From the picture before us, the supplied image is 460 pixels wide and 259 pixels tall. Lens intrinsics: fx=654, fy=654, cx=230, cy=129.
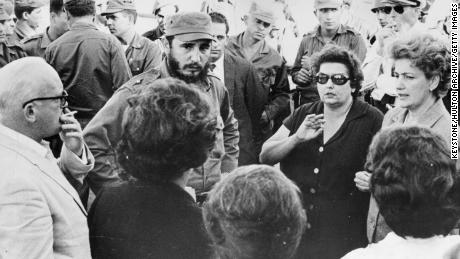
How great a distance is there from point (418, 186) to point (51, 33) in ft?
9.56

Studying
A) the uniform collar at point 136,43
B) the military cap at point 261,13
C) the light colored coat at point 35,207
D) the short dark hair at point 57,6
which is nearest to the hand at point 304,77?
the military cap at point 261,13

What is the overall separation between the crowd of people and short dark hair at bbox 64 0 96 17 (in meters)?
0.01

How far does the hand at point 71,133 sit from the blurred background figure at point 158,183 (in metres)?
0.31

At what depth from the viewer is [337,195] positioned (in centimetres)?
252

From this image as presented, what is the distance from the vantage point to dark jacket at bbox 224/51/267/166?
3969mm

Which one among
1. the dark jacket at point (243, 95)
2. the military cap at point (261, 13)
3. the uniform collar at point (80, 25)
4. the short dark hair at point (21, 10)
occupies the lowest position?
the dark jacket at point (243, 95)

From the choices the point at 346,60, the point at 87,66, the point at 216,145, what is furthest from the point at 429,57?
the point at 87,66

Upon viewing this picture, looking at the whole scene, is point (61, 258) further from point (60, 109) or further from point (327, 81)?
point (327, 81)

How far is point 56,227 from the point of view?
159cm

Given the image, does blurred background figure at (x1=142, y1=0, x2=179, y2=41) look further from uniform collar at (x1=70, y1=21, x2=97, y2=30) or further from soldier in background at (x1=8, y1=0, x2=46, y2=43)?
uniform collar at (x1=70, y1=21, x2=97, y2=30)

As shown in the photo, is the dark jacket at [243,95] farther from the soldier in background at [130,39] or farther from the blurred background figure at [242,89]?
the soldier in background at [130,39]

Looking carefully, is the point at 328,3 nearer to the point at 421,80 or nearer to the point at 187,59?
the point at 187,59

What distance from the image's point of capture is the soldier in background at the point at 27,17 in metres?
4.33

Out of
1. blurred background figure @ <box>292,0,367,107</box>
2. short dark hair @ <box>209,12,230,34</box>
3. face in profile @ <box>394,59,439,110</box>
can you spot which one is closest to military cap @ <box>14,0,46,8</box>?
short dark hair @ <box>209,12,230,34</box>
